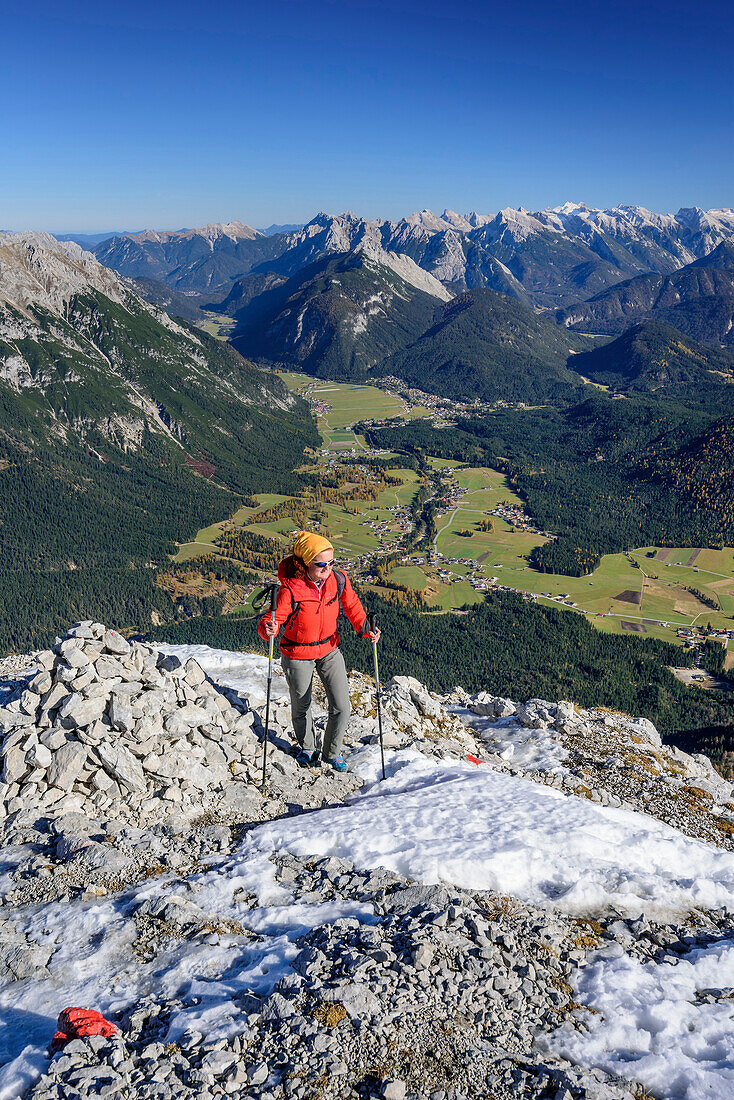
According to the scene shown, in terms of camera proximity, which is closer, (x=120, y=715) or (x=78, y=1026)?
(x=78, y=1026)

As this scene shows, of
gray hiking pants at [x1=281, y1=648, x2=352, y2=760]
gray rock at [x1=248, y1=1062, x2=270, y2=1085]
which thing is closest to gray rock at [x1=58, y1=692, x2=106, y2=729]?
gray hiking pants at [x1=281, y1=648, x2=352, y2=760]

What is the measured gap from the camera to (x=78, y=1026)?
8086 mm

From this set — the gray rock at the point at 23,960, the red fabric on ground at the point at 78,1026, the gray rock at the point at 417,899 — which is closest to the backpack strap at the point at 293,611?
the gray rock at the point at 417,899

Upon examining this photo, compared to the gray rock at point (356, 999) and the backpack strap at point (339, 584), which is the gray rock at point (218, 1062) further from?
the backpack strap at point (339, 584)

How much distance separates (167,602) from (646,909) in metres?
152

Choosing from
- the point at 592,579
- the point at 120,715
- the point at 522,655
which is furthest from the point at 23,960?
the point at 592,579

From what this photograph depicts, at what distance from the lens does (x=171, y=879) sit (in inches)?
502

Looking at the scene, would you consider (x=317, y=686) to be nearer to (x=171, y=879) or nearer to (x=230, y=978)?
(x=171, y=879)

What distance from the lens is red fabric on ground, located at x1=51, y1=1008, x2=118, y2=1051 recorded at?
26.1ft

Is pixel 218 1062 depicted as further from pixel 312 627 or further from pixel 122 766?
pixel 312 627

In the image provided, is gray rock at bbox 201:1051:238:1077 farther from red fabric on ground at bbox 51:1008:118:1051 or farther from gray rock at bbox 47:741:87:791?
gray rock at bbox 47:741:87:791

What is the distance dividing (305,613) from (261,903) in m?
7.39

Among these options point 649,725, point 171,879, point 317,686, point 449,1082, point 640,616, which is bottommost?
point 640,616

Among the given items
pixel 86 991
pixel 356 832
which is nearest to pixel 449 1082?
pixel 86 991
